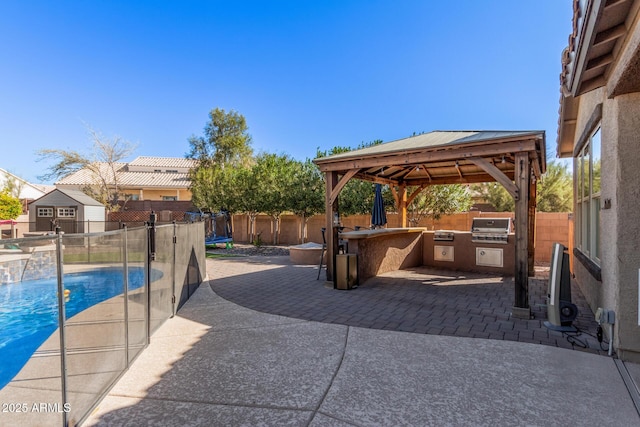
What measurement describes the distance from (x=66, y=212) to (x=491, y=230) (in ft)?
69.0

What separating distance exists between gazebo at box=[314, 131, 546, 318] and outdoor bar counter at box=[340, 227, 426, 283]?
0.62 metres

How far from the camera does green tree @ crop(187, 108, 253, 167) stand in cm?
3144

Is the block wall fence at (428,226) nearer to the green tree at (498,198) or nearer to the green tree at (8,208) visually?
the green tree at (498,198)

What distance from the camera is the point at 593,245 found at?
224 inches

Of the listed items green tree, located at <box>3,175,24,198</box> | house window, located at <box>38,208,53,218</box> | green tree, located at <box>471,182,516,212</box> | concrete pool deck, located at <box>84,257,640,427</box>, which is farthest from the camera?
green tree, located at <box>3,175,24,198</box>

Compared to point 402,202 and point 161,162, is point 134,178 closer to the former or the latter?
point 161,162

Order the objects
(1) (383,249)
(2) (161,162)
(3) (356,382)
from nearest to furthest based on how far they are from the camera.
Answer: (3) (356,382) → (1) (383,249) → (2) (161,162)

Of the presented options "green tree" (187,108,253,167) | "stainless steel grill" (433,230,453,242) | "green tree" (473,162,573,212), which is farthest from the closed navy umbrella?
"green tree" (187,108,253,167)

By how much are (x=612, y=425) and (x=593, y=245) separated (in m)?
4.11

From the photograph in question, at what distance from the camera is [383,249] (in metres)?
9.20

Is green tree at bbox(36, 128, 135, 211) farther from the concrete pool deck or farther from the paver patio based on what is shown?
the concrete pool deck

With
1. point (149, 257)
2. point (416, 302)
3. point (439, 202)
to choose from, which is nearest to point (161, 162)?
point (439, 202)

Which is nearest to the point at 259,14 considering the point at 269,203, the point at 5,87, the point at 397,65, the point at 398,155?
the point at 397,65

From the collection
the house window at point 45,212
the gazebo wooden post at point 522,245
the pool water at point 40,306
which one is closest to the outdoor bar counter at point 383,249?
the gazebo wooden post at point 522,245
